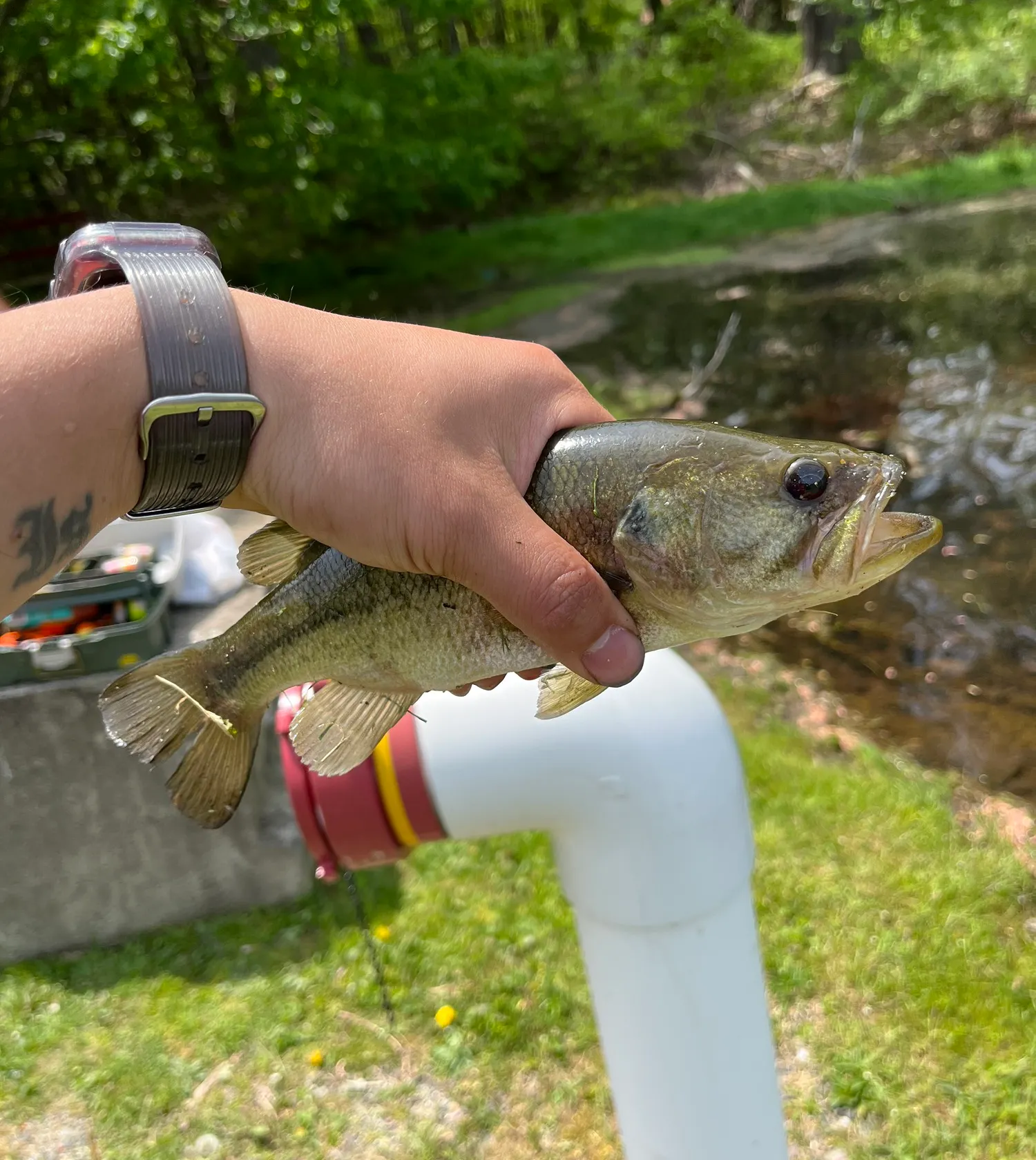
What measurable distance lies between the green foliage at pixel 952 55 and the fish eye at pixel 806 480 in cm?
2224

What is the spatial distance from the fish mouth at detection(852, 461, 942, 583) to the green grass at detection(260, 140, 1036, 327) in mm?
13206

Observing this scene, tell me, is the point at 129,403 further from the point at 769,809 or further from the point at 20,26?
the point at 20,26

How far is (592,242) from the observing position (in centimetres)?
1795

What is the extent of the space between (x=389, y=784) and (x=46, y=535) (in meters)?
1.19

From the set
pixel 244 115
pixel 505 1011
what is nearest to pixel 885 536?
pixel 505 1011

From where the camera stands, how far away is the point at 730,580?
74.3 inches

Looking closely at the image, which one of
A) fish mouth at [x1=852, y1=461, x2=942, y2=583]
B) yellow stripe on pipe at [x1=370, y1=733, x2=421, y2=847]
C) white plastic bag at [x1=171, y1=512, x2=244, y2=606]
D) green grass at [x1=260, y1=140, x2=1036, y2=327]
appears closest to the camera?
fish mouth at [x1=852, y1=461, x2=942, y2=583]

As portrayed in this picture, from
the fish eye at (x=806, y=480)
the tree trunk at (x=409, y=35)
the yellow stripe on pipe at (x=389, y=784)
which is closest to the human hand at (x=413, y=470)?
the fish eye at (x=806, y=480)

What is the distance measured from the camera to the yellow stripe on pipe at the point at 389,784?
8.46 feet

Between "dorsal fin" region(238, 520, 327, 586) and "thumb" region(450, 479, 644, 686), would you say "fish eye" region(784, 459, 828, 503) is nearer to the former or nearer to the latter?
"thumb" region(450, 479, 644, 686)

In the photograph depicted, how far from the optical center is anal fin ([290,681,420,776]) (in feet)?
7.16

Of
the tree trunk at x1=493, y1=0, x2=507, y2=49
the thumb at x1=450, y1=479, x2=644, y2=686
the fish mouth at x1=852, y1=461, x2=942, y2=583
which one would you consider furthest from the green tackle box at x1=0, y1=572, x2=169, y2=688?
the tree trunk at x1=493, y1=0, x2=507, y2=49

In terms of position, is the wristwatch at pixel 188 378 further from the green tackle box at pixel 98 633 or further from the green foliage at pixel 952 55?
the green foliage at pixel 952 55

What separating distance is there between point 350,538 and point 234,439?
29 cm
